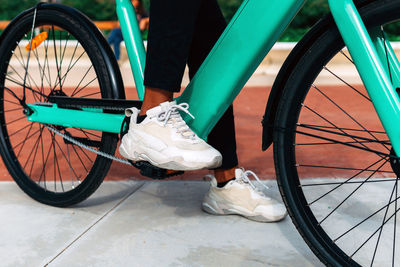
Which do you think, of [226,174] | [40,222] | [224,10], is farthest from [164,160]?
[224,10]

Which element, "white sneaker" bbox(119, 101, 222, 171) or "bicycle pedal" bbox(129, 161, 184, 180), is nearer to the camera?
"white sneaker" bbox(119, 101, 222, 171)

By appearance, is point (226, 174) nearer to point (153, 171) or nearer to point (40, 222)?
point (153, 171)

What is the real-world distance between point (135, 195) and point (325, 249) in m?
1.11

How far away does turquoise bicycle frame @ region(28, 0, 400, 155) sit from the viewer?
1.39 m

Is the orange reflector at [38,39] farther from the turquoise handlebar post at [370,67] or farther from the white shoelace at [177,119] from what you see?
the turquoise handlebar post at [370,67]

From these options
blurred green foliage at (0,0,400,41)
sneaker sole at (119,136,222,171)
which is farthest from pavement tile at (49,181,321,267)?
blurred green foliage at (0,0,400,41)

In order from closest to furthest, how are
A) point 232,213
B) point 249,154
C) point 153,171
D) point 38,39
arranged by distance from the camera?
point 153,171, point 232,213, point 38,39, point 249,154

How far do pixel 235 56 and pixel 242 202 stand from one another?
0.72 m

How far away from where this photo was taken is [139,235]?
2.02 metres

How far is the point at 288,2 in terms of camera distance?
5.09 feet

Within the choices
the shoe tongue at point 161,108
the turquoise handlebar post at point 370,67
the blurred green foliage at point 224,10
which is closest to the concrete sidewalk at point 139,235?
the shoe tongue at point 161,108

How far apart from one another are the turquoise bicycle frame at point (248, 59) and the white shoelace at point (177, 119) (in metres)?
0.06

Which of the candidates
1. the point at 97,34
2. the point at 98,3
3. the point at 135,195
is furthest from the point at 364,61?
the point at 98,3

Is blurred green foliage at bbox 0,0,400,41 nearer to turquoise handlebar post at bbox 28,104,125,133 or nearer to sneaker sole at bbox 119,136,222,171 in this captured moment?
turquoise handlebar post at bbox 28,104,125,133
